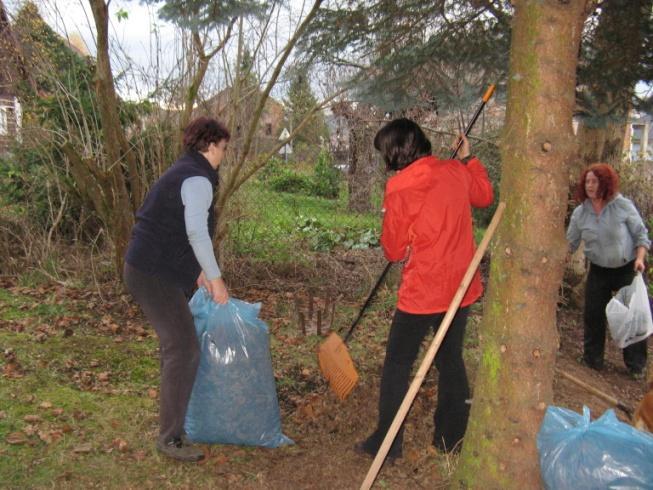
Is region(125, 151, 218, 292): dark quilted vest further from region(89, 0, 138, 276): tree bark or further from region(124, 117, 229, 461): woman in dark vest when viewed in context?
region(89, 0, 138, 276): tree bark

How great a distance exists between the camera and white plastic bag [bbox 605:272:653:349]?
432cm

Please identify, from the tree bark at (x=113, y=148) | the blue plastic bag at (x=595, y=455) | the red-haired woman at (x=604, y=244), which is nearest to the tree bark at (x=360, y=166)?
the tree bark at (x=113, y=148)

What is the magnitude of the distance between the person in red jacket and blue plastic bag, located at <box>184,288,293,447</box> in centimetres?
61

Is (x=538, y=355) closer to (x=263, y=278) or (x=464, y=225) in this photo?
(x=464, y=225)

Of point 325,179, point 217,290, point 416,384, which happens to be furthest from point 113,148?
point 325,179

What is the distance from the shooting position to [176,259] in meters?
2.81

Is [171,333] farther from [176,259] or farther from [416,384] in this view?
[416,384]

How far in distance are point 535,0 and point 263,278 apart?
5333 millimetres

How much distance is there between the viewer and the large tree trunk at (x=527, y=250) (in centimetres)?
215

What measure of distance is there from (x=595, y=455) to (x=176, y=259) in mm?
1888

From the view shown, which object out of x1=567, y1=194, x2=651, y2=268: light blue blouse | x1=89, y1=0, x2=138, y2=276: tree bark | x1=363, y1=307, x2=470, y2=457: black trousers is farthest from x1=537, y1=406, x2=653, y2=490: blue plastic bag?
x1=89, y1=0, x2=138, y2=276: tree bark

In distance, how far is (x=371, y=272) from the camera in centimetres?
696

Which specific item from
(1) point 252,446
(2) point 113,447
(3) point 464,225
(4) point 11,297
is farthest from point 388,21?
(4) point 11,297

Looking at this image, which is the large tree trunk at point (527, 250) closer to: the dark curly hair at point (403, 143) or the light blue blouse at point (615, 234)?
the dark curly hair at point (403, 143)
